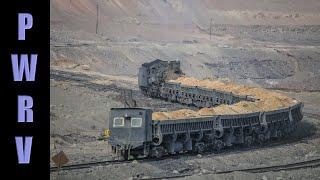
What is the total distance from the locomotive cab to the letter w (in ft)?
31.1

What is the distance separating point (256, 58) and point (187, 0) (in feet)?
177

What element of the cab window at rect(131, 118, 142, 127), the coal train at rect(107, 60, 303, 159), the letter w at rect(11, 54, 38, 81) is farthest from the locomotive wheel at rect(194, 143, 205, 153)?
the letter w at rect(11, 54, 38, 81)

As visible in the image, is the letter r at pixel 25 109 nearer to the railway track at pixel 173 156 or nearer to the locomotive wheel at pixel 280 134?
the railway track at pixel 173 156

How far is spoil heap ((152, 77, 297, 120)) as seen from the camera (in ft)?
88.6

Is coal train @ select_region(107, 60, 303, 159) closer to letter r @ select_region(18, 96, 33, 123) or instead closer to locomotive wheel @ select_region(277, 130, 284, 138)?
locomotive wheel @ select_region(277, 130, 284, 138)

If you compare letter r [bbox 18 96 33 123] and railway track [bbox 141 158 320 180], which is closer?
letter r [bbox 18 96 33 123]

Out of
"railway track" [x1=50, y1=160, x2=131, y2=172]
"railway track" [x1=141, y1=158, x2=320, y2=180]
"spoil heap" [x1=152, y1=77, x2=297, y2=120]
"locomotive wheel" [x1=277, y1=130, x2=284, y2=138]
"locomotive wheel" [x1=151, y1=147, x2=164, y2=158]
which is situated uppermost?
"spoil heap" [x1=152, y1=77, x2=297, y2=120]

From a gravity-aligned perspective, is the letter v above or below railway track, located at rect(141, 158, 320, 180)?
above

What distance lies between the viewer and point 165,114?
2634cm

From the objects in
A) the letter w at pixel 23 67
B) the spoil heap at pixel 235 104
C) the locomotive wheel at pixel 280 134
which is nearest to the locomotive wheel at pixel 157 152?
the spoil heap at pixel 235 104

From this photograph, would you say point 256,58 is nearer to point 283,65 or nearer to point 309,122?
point 283,65

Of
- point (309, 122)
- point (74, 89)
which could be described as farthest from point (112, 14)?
point (309, 122)

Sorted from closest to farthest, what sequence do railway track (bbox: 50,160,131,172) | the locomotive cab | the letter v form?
the letter v → railway track (bbox: 50,160,131,172) → the locomotive cab

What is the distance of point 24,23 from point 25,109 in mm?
2317
